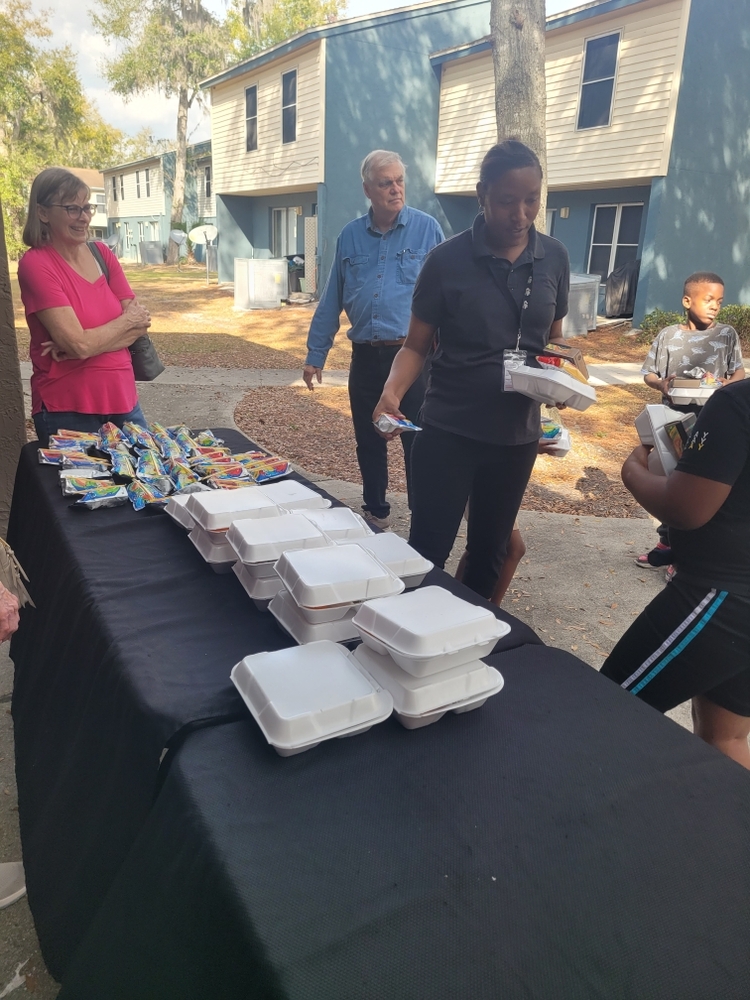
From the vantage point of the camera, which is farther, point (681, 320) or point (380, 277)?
point (681, 320)

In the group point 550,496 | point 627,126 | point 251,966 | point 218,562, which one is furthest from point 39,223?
point 627,126

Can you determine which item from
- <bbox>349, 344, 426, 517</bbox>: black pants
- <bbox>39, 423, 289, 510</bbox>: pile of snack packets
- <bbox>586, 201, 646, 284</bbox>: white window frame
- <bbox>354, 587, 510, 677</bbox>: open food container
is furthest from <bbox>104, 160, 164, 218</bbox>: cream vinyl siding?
<bbox>354, 587, 510, 677</bbox>: open food container

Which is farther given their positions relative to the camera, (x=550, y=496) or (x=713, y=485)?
(x=550, y=496)

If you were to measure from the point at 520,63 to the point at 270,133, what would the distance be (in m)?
13.8

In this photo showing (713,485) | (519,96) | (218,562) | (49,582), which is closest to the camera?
(713,485)

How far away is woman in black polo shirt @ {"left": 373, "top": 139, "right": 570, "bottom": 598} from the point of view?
2400 millimetres

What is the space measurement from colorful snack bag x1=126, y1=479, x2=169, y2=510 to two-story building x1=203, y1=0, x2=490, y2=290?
49.7ft

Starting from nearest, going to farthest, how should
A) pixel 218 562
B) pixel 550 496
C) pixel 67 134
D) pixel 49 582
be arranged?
pixel 218 562
pixel 49 582
pixel 550 496
pixel 67 134

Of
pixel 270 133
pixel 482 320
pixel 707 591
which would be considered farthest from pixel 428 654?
pixel 270 133

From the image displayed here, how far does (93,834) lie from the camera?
1424mm

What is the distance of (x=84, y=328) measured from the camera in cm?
293

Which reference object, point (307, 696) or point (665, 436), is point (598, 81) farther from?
point (307, 696)

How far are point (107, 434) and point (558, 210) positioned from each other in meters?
15.0

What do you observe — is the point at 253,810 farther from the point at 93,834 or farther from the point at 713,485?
the point at 713,485
